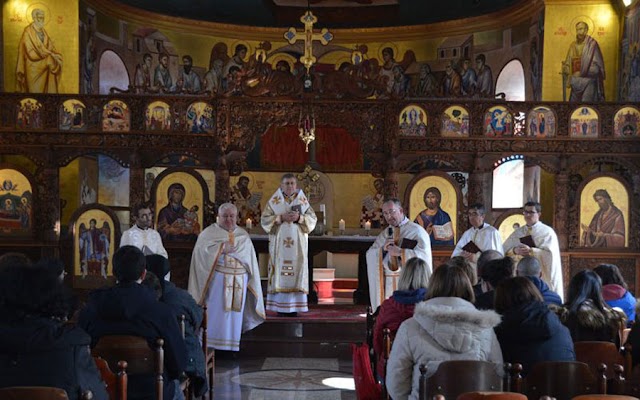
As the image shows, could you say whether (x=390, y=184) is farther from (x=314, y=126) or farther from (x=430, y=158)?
(x=314, y=126)

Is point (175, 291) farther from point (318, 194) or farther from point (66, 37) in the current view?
point (318, 194)

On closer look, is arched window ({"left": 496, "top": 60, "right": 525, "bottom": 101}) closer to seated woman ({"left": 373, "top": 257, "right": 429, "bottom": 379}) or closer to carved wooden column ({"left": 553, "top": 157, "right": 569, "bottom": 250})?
carved wooden column ({"left": 553, "top": 157, "right": 569, "bottom": 250})

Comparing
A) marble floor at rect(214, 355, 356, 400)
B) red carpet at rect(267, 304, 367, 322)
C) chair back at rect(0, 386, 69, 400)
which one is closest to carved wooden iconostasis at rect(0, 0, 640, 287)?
red carpet at rect(267, 304, 367, 322)

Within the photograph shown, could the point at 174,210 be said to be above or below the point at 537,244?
above

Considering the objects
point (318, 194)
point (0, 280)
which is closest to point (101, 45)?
point (318, 194)

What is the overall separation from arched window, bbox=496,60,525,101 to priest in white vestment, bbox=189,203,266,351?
10212mm

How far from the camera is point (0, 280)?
387 cm

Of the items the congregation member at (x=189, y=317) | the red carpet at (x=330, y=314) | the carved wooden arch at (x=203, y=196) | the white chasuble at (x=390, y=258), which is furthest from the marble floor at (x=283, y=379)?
the carved wooden arch at (x=203, y=196)

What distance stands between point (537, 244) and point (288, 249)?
345cm

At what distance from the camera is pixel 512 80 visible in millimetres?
19406

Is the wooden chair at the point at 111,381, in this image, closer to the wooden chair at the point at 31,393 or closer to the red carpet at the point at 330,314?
the wooden chair at the point at 31,393

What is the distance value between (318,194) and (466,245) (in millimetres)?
9659

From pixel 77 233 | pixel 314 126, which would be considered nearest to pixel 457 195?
pixel 314 126

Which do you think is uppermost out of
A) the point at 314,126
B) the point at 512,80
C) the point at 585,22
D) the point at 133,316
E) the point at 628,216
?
the point at 585,22
